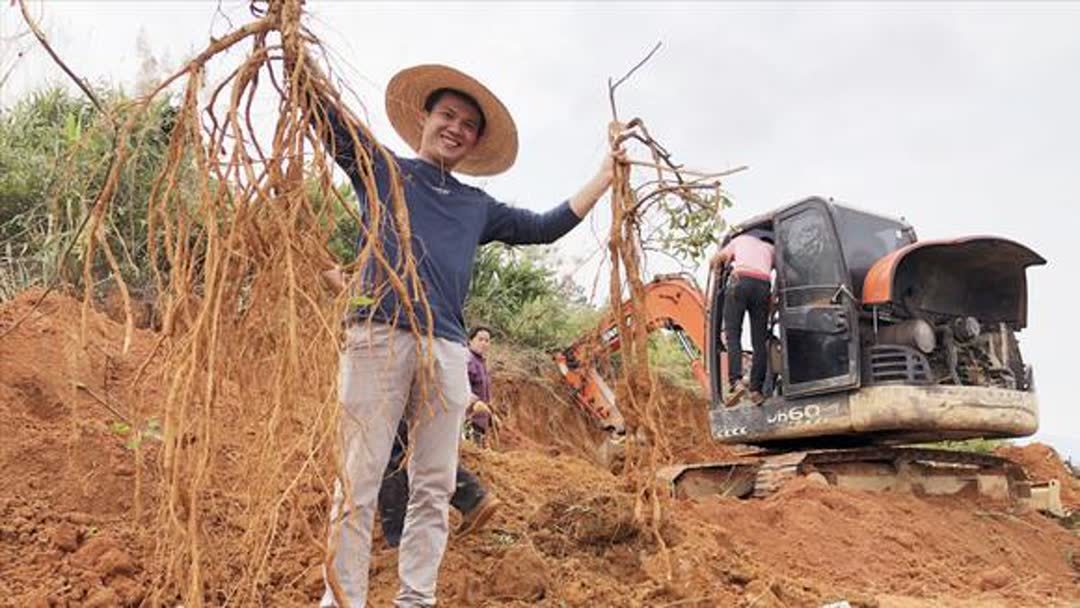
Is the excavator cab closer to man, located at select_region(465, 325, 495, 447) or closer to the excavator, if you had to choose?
the excavator

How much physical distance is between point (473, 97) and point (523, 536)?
1781mm

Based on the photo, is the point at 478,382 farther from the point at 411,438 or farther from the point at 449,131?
the point at 411,438

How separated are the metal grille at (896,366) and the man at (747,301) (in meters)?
0.80

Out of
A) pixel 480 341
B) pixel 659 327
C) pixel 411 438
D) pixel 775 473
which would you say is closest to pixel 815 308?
pixel 775 473

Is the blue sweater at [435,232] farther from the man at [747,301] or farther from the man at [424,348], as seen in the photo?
the man at [747,301]

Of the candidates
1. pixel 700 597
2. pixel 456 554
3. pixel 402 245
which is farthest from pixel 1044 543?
pixel 402 245

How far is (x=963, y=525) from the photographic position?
22.1 ft

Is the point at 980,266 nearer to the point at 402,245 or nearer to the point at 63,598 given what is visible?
the point at 402,245

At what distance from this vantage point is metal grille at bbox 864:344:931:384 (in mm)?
6801

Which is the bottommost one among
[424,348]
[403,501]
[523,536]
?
[523,536]

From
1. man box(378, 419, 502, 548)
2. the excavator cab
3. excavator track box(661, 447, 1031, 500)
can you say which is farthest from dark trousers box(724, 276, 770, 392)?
man box(378, 419, 502, 548)

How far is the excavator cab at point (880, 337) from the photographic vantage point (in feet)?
22.4

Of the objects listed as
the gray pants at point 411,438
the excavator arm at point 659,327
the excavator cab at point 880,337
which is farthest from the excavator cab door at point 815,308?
the gray pants at point 411,438

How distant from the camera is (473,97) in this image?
3.68 m
